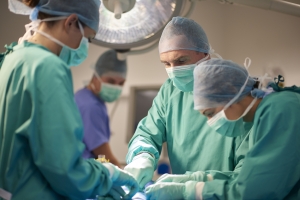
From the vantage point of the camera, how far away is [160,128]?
1.90 meters

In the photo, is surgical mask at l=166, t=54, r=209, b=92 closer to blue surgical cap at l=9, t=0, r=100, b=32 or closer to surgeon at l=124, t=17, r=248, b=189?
surgeon at l=124, t=17, r=248, b=189

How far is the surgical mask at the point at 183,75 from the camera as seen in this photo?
5.73 ft

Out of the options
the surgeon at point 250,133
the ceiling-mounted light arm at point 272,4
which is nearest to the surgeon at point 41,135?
the surgeon at point 250,133

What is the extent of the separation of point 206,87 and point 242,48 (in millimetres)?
1671

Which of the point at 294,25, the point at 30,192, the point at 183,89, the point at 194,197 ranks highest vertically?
the point at 294,25

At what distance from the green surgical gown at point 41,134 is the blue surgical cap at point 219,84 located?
19.7 inches

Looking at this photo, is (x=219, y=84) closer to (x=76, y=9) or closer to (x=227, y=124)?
(x=227, y=124)

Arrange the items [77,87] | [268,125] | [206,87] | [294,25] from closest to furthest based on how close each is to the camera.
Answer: [268,125] → [206,87] → [294,25] → [77,87]

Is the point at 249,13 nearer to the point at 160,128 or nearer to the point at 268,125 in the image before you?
the point at 160,128

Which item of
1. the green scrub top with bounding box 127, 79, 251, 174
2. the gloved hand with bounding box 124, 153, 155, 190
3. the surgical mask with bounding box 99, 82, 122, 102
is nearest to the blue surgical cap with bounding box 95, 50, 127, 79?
the surgical mask with bounding box 99, 82, 122, 102

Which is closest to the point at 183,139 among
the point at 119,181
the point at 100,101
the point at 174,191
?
the point at 174,191

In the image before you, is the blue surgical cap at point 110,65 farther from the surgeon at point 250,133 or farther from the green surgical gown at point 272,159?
the green surgical gown at point 272,159

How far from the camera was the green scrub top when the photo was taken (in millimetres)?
1667

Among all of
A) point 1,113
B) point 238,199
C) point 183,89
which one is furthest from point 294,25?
point 1,113
